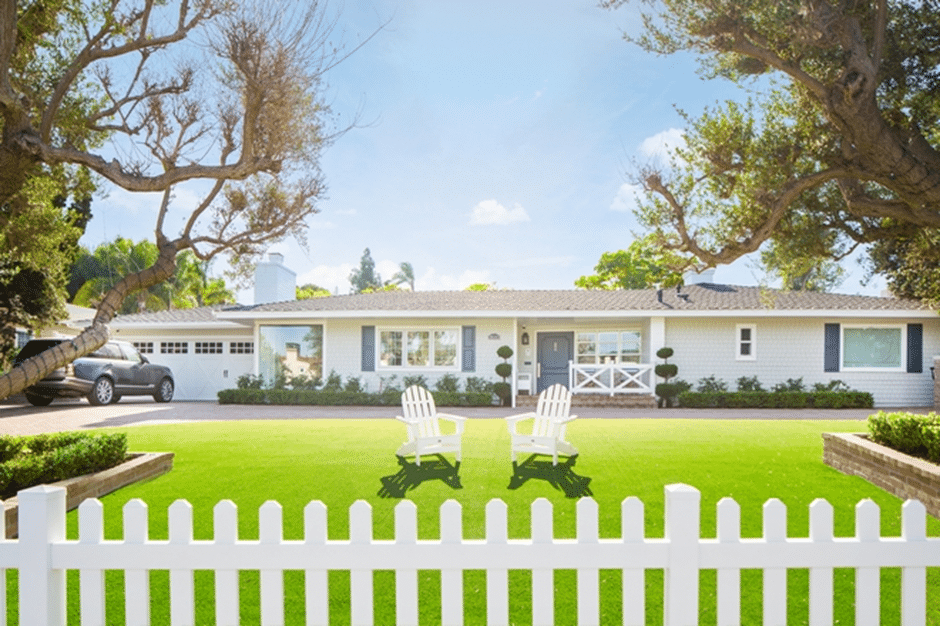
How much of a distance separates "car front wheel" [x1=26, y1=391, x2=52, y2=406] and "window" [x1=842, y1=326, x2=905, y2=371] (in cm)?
2157

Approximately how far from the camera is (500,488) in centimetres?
504

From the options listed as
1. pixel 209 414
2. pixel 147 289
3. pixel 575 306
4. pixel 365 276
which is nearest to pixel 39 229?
pixel 209 414

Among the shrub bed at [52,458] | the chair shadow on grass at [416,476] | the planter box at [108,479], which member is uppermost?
the shrub bed at [52,458]

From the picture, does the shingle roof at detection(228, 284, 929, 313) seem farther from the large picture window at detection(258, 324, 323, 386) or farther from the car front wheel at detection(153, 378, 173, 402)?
the car front wheel at detection(153, 378, 173, 402)

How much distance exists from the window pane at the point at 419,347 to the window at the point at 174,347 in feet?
25.7

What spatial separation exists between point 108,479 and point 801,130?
8340 mm

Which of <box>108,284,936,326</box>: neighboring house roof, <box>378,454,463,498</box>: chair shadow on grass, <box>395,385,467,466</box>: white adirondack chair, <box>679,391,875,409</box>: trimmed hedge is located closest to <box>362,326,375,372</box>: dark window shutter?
<box>108,284,936,326</box>: neighboring house roof

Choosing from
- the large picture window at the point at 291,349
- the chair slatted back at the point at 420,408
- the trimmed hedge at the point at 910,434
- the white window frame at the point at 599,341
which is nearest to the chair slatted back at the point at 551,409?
the chair slatted back at the point at 420,408

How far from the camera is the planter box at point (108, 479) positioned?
400cm

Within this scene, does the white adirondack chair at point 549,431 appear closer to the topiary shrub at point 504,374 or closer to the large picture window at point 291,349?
the topiary shrub at point 504,374

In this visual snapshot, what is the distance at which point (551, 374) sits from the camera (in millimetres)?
19562

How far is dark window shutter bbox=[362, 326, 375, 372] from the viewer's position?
18.2 meters

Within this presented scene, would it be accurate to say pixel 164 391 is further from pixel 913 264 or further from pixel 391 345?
pixel 913 264

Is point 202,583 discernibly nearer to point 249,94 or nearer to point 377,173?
point 249,94
